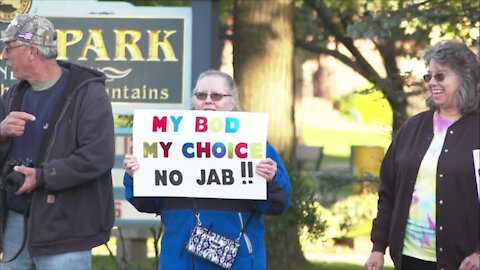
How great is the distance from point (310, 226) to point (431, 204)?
15.2 feet

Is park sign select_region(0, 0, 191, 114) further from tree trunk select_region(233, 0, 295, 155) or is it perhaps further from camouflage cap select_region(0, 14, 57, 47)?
camouflage cap select_region(0, 14, 57, 47)

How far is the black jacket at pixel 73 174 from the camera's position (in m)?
5.25

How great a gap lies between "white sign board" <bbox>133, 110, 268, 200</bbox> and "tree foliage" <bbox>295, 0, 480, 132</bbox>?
354cm

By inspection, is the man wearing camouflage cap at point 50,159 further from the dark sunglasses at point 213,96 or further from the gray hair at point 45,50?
the dark sunglasses at point 213,96

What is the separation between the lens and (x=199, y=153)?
5539mm

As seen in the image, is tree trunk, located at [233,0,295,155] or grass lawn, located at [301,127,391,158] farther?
grass lawn, located at [301,127,391,158]

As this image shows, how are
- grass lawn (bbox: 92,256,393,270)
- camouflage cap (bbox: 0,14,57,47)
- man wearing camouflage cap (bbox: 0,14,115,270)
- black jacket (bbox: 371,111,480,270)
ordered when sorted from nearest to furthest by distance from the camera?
black jacket (bbox: 371,111,480,270), man wearing camouflage cap (bbox: 0,14,115,270), camouflage cap (bbox: 0,14,57,47), grass lawn (bbox: 92,256,393,270)

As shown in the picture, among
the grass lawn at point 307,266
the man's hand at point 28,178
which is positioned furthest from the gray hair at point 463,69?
the grass lawn at point 307,266

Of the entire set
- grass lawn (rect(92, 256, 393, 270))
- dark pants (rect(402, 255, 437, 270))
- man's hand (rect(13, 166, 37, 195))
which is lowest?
grass lawn (rect(92, 256, 393, 270))

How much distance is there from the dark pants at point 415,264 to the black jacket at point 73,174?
4.71ft

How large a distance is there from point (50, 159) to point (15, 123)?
24 cm

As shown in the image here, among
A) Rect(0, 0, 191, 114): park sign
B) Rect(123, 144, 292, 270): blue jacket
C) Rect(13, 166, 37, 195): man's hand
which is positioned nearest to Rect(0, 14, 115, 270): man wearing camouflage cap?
Rect(13, 166, 37, 195): man's hand

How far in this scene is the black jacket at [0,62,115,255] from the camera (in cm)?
525

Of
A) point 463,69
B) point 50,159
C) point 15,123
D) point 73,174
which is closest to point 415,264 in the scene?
point 463,69
